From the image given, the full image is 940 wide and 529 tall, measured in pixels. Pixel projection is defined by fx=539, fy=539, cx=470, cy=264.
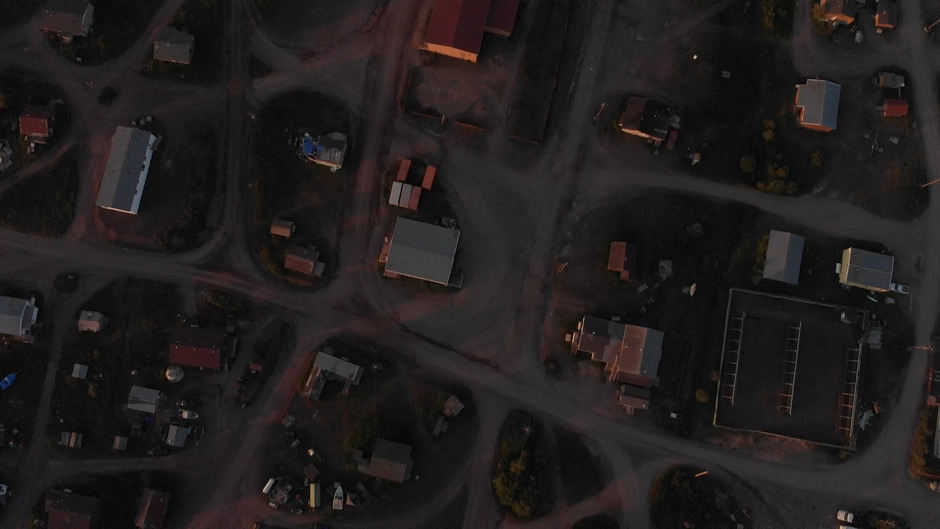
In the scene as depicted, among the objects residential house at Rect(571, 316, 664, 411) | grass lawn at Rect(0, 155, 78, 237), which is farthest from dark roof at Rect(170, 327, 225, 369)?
residential house at Rect(571, 316, 664, 411)

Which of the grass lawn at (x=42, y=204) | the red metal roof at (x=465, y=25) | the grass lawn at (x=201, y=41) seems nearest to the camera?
the red metal roof at (x=465, y=25)

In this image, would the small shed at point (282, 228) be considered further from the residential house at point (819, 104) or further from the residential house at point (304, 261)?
the residential house at point (819, 104)

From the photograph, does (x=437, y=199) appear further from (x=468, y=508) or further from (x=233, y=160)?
(x=468, y=508)

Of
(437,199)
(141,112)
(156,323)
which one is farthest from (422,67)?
(156,323)

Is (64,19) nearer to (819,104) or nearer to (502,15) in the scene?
(502,15)

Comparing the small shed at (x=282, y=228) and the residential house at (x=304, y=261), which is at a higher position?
the small shed at (x=282, y=228)

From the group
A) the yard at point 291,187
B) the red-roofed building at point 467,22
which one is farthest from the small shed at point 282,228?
the red-roofed building at point 467,22

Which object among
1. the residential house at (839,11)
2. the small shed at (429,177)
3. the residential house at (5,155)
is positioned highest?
the residential house at (839,11)
